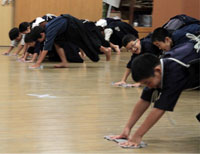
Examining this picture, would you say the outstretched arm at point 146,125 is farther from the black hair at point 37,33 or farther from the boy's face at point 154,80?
the black hair at point 37,33

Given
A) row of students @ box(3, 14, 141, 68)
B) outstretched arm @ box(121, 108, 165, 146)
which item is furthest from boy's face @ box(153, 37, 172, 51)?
row of students @ box(3, 14, 141, 68)

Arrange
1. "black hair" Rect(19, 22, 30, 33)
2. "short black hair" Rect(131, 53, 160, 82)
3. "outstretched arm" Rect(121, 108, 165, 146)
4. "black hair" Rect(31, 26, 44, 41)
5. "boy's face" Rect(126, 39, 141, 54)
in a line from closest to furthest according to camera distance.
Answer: "short black hair" Rect(131, 53, 160, 82), "outstretched arm" Rect(121, 108, 165, 146), "boy's face" Rect(126, 39, 141, 54), "black hair" Rect(31, 26, 44, 41), "black hair" Rect(19, 22, 30, 33)

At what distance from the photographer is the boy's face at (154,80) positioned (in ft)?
6.31

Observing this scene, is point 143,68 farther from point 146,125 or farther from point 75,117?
point 75,117

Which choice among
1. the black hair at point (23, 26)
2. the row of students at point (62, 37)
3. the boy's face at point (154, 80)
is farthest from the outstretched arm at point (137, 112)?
the black hair at point (23, 26)

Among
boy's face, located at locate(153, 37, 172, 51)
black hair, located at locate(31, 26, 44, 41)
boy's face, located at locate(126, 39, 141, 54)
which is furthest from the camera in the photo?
black hair, located at locate(31, 26, 44, 41)

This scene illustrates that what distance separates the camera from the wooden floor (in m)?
2.11

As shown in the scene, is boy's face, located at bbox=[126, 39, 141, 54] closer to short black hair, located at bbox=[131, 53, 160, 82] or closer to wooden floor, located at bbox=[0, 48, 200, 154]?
wooden floor, located at bbox=[0, 48, 200, 154]

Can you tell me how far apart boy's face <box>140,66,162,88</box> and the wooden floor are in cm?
31

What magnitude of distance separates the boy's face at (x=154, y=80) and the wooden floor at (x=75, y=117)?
1.02 ft

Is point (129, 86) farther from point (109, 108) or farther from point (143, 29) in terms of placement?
point (143, 29)

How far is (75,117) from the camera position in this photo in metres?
2.69

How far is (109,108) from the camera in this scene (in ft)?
9.80

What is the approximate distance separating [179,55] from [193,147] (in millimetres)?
517
